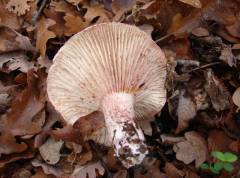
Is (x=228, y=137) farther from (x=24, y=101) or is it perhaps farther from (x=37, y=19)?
(x=37, y=19)

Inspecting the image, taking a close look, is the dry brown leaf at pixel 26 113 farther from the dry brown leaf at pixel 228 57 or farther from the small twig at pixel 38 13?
the dry brown leaf at pixel 228 57

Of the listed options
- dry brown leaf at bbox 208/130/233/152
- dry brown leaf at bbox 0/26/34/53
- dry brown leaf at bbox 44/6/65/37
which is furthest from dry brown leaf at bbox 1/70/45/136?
dry brown leaf at bbox 208/130/233/152

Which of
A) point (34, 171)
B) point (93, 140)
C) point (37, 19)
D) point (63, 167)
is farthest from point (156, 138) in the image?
point (37, 19)

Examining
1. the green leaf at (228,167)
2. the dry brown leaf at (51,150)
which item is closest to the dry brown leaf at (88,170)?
the dry brown leaf at (51,150)

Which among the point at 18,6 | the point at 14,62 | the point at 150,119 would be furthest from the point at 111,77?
the point at 18,6

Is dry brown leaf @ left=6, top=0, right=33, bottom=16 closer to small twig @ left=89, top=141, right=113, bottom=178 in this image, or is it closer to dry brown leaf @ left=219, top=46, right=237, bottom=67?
small twig @ left=89, top=141, right=113, bottom=178

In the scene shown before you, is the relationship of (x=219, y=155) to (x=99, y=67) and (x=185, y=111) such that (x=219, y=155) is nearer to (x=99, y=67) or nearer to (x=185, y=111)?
(x=185, y=111)
